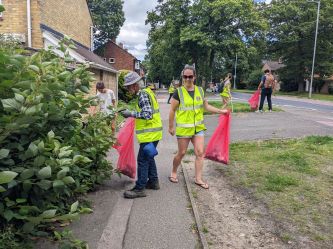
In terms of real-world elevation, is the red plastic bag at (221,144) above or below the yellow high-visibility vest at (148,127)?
below

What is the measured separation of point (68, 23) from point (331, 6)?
4029 centimetres

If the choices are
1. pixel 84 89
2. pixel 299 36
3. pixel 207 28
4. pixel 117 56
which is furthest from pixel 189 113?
pixel 117 56

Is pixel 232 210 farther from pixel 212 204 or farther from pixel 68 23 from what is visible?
pixel 68 23

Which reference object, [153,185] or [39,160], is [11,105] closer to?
[39,160]

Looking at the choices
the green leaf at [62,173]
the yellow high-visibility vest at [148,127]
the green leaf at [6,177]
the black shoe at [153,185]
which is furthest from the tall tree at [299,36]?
the green leaf at [6,177]

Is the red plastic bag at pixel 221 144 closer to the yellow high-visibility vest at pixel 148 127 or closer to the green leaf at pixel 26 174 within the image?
the yellow high-visibility vest at pixel 148 127

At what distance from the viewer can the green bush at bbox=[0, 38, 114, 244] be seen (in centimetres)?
237

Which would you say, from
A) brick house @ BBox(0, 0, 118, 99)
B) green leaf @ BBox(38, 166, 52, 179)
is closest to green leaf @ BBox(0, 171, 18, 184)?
green leaf @ BBox(38, 166, 52, 179)

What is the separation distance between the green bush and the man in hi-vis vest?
1711mm

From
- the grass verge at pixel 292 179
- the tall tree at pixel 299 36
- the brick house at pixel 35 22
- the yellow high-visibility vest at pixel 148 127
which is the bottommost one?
the grass verge at pixel 292 179

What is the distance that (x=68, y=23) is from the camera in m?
21.5

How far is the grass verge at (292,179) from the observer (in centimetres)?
454

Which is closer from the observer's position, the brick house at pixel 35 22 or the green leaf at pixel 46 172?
the green leaf at pixel 46 172

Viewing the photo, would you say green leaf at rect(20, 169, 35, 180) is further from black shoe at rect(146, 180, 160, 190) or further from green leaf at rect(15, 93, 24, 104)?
black shoe at rect(146, 180, 160, 190)
